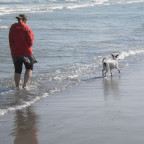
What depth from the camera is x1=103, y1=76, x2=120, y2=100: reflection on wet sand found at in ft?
24.7

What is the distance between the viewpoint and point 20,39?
26.3 ft

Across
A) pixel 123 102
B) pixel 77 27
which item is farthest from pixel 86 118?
pixel 77 27

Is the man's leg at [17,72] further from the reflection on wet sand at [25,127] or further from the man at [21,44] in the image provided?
the reflection on wet sand at [25,127]

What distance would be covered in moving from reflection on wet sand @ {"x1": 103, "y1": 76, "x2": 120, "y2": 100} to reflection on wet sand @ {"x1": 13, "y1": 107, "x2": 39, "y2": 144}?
65.1 inches

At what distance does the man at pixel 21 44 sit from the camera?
26.1 ft

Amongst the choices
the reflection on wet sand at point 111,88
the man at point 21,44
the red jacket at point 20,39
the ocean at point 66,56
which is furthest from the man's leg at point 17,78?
the reflection on wet sand at point 111,88

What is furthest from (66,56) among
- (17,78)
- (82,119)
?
(82,119)

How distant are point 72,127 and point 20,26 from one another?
3.08 meters

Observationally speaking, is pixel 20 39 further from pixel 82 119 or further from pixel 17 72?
pixel 82 119

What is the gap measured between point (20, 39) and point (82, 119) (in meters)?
2.76

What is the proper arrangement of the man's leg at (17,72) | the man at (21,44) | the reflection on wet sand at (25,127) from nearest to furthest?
the reflection on wet sand at (25,127) < the man at (21,44) < the man's leg at (17,72)

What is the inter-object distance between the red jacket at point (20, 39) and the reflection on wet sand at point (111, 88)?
178cm

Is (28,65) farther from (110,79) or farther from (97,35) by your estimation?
(97,35)

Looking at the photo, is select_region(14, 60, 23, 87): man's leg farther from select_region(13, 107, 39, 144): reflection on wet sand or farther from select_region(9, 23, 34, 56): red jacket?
select_region(13, 107, 39, 144): reflection on wet sand
